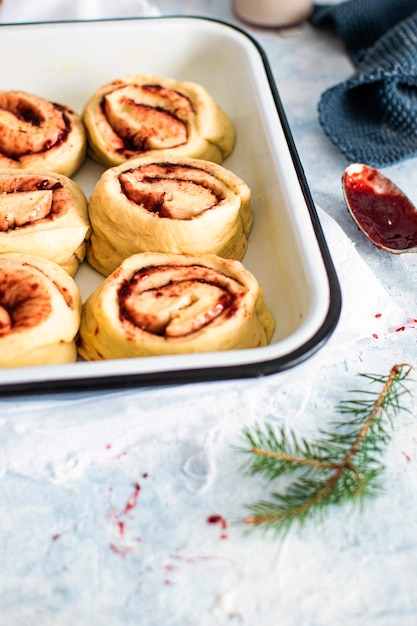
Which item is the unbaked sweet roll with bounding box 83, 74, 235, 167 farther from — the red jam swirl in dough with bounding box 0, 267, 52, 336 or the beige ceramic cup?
the beige ceramic cup

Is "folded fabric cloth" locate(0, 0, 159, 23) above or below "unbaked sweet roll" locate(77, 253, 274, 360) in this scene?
below

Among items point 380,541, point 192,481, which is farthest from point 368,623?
point 192,481

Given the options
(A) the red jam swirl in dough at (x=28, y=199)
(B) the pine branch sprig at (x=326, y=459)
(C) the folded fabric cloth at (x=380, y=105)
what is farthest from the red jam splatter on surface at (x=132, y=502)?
(C) the folded fabric cloth at (x=380, y=105)

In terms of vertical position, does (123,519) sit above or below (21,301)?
below

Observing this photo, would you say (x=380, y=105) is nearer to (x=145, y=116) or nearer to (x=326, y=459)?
(x=145, y=116)

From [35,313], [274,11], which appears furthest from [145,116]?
[274,11]

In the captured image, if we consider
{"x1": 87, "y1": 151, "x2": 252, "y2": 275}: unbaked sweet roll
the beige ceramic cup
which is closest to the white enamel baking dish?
{"x1": 87, "y1": 151, "x2": 252, "y2": 275}: unbaked sweet roll
